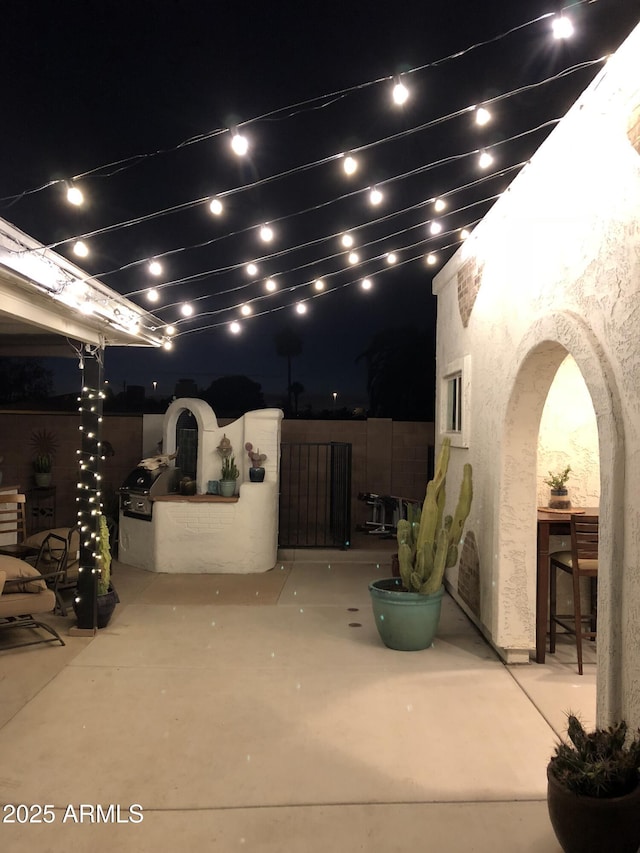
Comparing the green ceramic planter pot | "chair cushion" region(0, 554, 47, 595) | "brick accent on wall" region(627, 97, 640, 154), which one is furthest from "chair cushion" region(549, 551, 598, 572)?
"chair cushion" region(0, 554, 47, 595)

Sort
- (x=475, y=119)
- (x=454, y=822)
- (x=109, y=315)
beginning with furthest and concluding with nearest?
(x=109, y=315)
(x=475, y=119)
(x=454, y=822)

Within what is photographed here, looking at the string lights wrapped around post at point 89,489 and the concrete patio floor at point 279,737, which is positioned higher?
the string lights wrapped around post at point 89,489

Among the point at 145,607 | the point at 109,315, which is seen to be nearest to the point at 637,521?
the point at 109,315

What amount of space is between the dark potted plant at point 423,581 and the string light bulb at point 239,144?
2.82 meters

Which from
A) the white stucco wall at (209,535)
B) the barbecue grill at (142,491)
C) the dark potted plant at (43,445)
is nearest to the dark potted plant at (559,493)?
the white stucco wall at (209,535)

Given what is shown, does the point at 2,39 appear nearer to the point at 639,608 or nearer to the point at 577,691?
the point at 639,608

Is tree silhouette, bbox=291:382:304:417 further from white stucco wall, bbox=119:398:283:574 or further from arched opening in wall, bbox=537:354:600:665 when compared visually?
arched opening in wall, bbox=537:354:600:665

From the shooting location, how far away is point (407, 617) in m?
4.73

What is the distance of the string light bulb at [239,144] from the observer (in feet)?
10.3

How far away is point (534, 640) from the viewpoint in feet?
14.9

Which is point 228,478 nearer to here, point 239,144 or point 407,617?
point 407,617

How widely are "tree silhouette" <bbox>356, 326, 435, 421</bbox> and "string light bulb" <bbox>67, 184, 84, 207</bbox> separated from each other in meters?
12.5

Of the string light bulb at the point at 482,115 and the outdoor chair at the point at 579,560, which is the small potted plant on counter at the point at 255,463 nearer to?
the outdoor chair at the point at 579,560

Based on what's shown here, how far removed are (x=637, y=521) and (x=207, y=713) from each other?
103 inches
